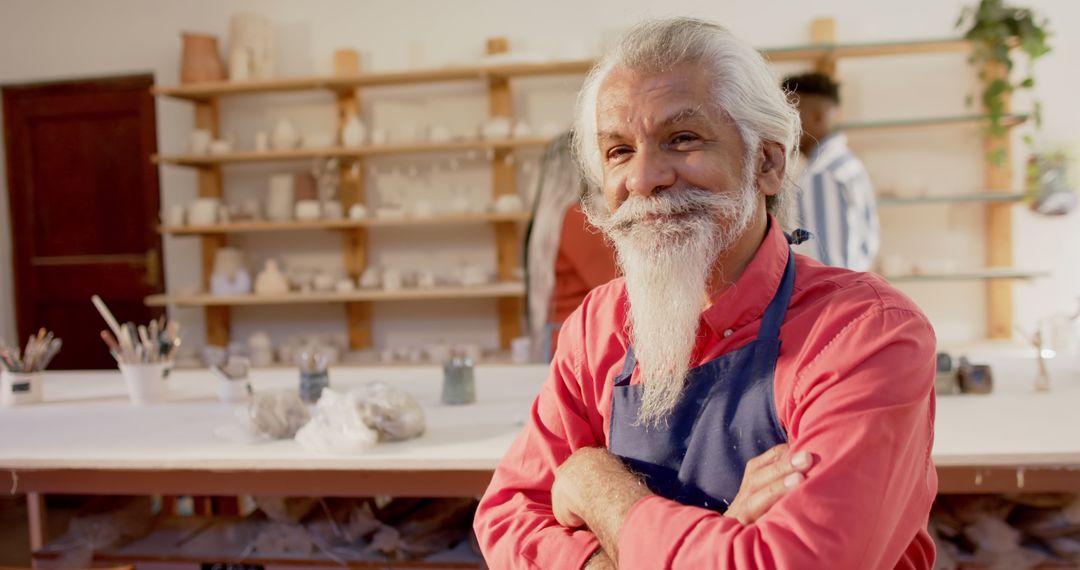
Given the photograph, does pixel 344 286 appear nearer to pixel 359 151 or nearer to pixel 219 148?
pixel 359 151

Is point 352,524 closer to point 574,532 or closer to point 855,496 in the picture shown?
point 574,532

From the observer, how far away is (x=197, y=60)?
15.6ft

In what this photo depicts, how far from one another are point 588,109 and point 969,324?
4.04 meters

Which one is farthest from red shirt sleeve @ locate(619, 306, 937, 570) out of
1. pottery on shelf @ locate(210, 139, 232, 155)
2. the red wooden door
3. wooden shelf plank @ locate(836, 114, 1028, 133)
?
the red wooden door

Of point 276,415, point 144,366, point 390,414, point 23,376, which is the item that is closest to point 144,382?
point 144,366

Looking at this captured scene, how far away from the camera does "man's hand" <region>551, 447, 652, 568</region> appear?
3.43 ft

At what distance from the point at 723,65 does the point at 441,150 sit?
3.89 m

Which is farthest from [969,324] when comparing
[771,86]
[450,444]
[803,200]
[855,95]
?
[771,86]

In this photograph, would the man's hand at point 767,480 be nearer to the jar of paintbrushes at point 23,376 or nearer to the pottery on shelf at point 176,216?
the jar of paintbrushes at point 23,376

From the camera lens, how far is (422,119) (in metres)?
4.94

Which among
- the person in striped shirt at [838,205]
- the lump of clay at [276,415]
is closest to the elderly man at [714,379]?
the lump of clay at [276,415]

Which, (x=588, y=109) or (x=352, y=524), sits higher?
(x=588, y=109)

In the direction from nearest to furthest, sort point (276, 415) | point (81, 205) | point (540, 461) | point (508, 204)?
1. point (540, 461)
2. point (276, 415)
3. point (508, 204)
4. point (81, 205)

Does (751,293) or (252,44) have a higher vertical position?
(252,44)
